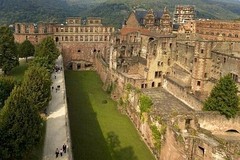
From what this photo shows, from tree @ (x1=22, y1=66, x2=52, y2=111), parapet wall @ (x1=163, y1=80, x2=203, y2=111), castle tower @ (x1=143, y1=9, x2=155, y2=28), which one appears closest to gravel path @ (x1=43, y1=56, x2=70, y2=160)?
tree @ (x1=22, y1=66, x2=52, y2=111)

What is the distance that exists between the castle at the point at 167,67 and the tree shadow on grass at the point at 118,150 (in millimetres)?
2400

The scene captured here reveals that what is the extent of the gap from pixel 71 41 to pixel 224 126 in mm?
47107

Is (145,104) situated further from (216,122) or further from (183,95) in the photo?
(216,122)

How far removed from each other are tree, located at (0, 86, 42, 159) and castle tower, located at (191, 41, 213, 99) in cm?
2465

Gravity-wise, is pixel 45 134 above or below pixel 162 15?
below

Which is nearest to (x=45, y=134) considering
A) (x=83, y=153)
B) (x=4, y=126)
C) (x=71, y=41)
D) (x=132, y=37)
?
(x=83, y=153)

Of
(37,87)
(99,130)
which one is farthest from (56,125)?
(99,130)

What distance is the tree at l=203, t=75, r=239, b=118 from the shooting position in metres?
34.3

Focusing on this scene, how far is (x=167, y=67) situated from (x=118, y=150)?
2218 centimetres

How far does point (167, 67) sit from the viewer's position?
176 feet

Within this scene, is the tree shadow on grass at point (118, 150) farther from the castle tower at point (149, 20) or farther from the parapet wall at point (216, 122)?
the castle tower at point (149, 20)

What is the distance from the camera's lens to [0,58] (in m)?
54.6

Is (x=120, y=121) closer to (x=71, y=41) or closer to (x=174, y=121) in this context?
(x=174, y=121)

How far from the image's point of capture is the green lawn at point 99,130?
34031 mm
